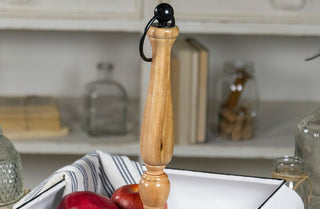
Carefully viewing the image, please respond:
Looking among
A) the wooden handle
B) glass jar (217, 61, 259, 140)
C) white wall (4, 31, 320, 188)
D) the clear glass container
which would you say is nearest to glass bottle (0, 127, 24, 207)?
the wooden handle

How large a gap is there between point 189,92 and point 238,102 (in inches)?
8.5

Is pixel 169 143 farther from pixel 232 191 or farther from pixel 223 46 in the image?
pixel 223 46

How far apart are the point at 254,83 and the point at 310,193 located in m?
1.07

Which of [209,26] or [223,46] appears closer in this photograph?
[209,26]

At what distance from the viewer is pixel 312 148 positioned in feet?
2.66

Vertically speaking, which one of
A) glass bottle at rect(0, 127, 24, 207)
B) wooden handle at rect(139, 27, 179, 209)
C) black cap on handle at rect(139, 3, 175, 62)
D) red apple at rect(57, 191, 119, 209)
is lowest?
glass bottle at rect(0, 127, 24, 207)

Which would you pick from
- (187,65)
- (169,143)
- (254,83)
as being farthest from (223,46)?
(169,143)

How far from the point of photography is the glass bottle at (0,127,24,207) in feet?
2.51

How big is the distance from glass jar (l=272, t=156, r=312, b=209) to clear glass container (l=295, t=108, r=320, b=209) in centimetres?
3

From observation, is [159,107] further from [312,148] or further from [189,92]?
[189,92]

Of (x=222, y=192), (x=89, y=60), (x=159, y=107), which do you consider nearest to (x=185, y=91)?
(x=89, y=60)

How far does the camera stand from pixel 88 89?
1.83 meters

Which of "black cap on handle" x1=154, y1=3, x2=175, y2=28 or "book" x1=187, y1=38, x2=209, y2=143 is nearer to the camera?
"black cap on handle" x1=154, y1=3, x2=175, y2=28

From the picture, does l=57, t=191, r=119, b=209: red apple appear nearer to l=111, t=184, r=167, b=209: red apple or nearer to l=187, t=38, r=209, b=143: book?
l=111, t=184, r=167, b=209: red apple
